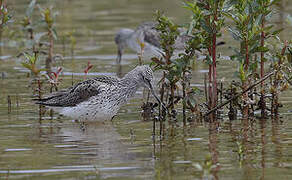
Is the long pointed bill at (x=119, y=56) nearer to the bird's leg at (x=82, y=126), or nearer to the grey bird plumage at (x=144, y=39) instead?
the grey bird plumage at (x=144, y=39)

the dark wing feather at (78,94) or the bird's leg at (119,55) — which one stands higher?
the bird's leg at (119,55)

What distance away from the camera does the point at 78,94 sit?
9430 millimetres

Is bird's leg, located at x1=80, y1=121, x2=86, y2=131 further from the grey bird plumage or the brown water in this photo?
the grey bird plumage

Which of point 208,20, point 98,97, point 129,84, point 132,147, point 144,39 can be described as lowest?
point 132,147

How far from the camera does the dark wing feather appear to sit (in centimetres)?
933

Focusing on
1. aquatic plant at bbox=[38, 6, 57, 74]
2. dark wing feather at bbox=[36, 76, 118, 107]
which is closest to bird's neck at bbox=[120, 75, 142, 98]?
dark wing feather at bbox=[36, 76, 118, 107]

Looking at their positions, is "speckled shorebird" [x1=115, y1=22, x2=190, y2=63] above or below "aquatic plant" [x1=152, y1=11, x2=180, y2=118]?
above

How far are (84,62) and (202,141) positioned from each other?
6.25 meters

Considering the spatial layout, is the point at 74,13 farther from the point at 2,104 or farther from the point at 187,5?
the point at 187,5

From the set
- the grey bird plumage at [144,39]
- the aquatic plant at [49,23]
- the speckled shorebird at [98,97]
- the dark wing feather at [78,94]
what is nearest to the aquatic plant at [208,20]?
the speckled shorebird at [98,97]

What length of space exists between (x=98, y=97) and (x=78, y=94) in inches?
13.9

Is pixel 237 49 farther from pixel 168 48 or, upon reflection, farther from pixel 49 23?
pixel 49 23

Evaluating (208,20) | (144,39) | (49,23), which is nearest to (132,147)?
(208,20)

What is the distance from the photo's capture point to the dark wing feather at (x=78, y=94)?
9.33m
